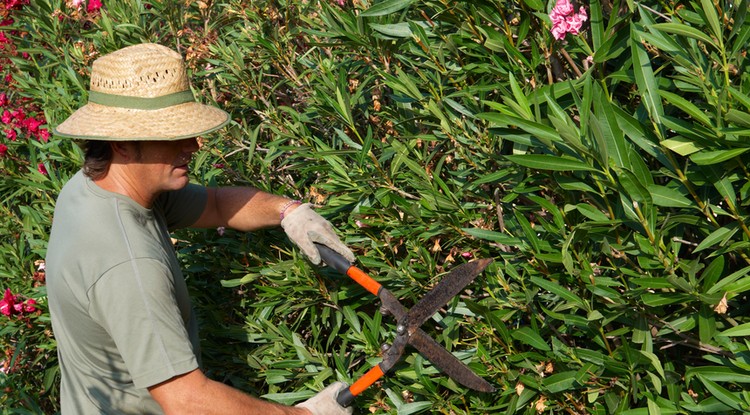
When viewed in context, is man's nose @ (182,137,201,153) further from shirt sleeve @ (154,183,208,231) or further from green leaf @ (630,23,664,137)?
green leaf @ (630,23,664,137)

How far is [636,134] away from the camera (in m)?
2.94

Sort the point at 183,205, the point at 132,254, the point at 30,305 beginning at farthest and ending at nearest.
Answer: the point at 30,305, the point at 183,205, the point at 132,254

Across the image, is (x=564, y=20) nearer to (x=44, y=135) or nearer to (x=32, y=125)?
(x=44, y=135)

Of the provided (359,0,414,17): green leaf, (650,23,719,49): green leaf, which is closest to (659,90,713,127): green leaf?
(650,23,719,49): green leaf

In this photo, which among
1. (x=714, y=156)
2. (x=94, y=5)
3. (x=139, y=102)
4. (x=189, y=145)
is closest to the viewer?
(x=714, y=156)

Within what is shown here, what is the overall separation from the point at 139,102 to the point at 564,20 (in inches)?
63.8

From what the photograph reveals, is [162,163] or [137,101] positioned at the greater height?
[137,101]

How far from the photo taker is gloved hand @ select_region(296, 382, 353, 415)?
368 centimetres

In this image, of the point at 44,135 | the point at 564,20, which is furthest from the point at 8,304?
the point at 564,20

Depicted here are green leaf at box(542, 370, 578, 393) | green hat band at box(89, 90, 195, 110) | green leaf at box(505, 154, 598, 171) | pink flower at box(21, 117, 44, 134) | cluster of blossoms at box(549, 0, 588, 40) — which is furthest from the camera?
pink flower at box(21, 117, 44, 134)

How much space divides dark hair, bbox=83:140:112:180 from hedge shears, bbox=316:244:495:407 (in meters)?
1.03

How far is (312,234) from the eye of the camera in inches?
153

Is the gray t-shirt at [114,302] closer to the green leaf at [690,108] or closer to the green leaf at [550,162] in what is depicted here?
the green leaf at [550,162]

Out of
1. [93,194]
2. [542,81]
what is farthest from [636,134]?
[93,194]
